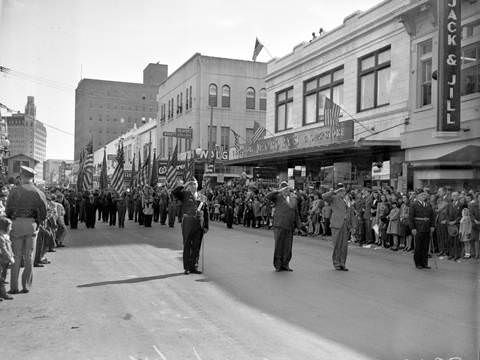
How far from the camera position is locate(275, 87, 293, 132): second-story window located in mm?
31844

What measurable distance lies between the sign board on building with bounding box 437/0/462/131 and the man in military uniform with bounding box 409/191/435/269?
5.60 m

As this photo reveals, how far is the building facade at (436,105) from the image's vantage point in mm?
17297

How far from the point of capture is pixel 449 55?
55.4 feet

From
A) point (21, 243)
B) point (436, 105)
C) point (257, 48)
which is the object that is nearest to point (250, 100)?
point (257, 48)

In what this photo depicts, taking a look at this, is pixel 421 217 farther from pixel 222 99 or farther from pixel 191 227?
pixel 222 99

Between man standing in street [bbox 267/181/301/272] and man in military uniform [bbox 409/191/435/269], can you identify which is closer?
man standing in street [bbox 267/181/301/272]

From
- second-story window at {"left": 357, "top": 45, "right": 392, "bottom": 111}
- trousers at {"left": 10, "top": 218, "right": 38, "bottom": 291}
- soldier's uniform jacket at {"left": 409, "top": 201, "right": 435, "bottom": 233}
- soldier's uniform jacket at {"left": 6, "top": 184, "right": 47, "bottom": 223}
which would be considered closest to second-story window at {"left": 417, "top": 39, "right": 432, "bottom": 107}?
second-story window at {"left": 357, "top": 45, "right": 392, "bottom": 111}

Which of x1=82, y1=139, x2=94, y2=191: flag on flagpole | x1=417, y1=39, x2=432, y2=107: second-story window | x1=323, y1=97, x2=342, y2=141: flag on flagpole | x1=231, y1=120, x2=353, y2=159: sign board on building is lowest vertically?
x1=82, y1=139, x2=94, y2=191: flag on flagpole

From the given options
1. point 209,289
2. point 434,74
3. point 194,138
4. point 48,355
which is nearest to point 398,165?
point 434,74

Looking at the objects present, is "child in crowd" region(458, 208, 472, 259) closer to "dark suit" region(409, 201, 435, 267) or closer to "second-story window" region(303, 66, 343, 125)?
"dark suit" region(409, 201, 435, 267)

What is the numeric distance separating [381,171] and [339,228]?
11.0 metres

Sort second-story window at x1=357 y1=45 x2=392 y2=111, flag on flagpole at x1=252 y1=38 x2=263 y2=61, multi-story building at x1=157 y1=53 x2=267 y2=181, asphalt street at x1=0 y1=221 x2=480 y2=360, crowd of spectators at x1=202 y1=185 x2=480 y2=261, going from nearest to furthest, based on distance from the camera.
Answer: asphalt street at x1=0 y1=221 x2=480 y2=360 → crowd of spectators at x1=202 y1=185 x2=480 y2=261 → second-story window at x1=357 y1=45 x2=392 y2=111 → flag on flagpole at x1=252 y1=38 x2=263 y2=61 → multi-story building at x1=157 y1=53 x2=267 y2=181

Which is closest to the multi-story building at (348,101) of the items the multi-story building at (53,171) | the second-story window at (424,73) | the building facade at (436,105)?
the building facade at (436,105)

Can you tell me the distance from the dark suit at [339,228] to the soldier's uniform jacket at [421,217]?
1.59 m
